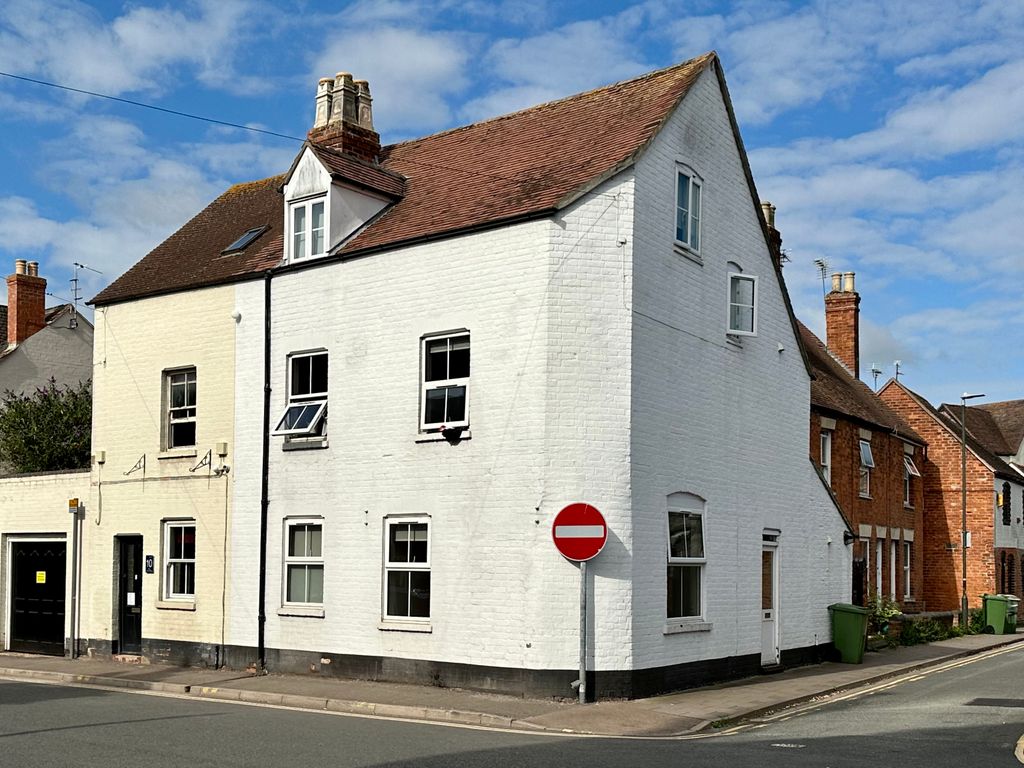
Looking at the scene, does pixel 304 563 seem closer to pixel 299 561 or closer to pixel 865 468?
pixel 299 561

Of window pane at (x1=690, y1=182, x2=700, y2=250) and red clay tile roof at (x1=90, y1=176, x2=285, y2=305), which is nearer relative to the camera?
window pane at (x1=690, y1=182, x2=700, y2=250)

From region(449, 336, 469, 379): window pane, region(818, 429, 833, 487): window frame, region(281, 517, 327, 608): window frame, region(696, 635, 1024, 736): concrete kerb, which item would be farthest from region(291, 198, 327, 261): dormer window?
region(818, 429, 833, 487): window frame

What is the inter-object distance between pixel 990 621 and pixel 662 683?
22.2 meters

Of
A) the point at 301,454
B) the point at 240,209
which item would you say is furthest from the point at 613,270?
the point at 240,209

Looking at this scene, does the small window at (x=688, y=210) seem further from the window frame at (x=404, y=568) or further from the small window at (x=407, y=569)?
the small window at (x=407, y=569)

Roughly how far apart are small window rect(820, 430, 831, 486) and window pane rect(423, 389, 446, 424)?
43.8 ft

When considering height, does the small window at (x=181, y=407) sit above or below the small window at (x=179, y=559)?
above

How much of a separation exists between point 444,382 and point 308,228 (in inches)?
171

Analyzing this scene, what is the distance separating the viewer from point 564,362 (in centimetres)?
1673

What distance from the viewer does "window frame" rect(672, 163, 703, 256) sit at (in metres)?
18.5

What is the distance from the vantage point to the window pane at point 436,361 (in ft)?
59.2

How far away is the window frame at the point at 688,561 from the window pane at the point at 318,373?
6270mm

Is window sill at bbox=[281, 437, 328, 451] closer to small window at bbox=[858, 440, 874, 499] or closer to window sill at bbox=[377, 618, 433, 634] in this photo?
window sill at bbox=[377, 618, 433, 634]

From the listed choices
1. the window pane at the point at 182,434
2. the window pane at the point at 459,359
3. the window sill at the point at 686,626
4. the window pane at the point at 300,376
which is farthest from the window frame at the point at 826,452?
the window pane at the point at 182,434
